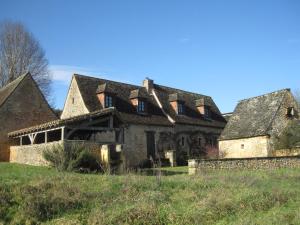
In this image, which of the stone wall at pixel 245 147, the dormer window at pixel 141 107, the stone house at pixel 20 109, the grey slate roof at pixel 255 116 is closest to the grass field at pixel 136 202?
the stone house at pixel 20 109

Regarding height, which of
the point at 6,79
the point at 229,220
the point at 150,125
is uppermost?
the point at 6,79

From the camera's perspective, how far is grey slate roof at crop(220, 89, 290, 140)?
99.5ft

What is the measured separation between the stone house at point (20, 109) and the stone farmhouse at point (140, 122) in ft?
2.92

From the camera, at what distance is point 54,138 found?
2538cm

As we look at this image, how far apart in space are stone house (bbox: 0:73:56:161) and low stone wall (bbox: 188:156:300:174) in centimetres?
1309

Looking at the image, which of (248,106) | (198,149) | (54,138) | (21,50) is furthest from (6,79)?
(248,106)

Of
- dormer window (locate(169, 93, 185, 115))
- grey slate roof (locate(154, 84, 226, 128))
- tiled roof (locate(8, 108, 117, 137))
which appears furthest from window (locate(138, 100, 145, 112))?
tiled roof (locate(8, 108, 117, 137))

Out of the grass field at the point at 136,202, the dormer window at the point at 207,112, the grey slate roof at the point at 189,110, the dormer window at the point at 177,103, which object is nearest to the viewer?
the grass field at the point at 136,202

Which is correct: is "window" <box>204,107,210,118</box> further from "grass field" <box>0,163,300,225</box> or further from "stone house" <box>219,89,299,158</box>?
"grass field" <box>0,163,300,225</box>

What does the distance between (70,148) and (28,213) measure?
8.14 m

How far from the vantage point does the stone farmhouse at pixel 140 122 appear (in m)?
24.7

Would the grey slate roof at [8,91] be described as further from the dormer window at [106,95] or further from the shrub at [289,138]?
the shrub at [289,138]

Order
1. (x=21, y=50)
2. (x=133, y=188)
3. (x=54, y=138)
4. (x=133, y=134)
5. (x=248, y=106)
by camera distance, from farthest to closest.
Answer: (x=21, y=50) < (x=248, y=106) < (x=133, y=134) < (x=54, y=138) < (x=133, y=188)

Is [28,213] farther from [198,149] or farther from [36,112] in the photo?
[198,149]
